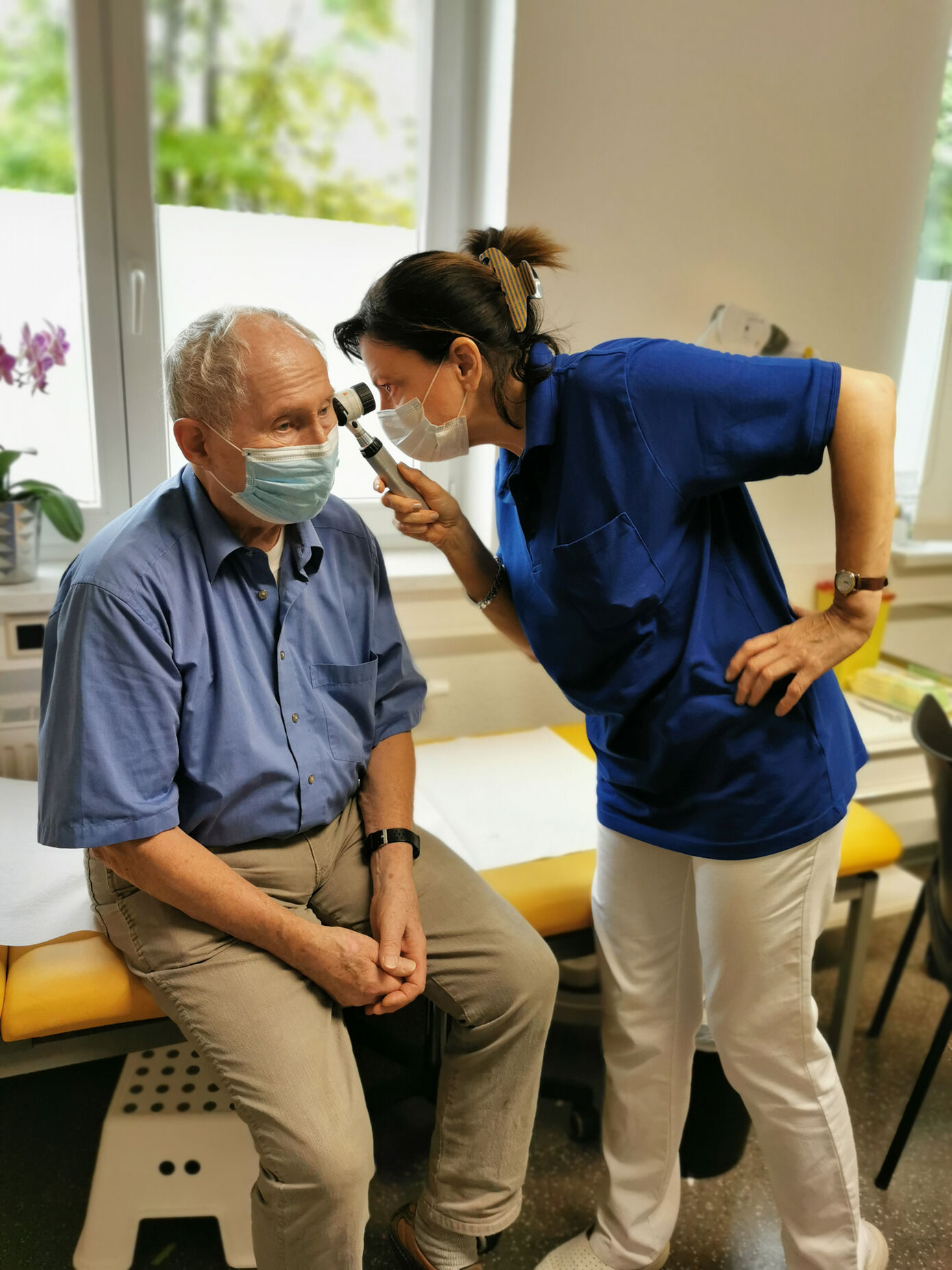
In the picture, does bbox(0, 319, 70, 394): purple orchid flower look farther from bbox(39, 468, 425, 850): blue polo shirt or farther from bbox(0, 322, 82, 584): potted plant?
bbox(39, 468, 425, 850): blue polo shirt

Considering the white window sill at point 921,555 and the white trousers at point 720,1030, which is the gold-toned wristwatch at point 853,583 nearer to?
the white trousers at point 720,1030

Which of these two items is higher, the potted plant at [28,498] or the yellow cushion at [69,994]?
the potted plant at [28,498]

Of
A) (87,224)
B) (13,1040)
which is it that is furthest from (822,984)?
(87,224)

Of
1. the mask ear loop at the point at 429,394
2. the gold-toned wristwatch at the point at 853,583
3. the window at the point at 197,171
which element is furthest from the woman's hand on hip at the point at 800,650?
the window at the point at 197,171

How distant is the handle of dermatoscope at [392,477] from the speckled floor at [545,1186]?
3.99 feet

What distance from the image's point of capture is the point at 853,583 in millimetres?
1290

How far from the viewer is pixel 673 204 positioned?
7.06 feet

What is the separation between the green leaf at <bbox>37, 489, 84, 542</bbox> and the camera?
1946mm

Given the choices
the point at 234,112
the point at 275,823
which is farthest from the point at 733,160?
the point at 275,823

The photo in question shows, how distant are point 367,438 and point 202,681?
1.37 ft

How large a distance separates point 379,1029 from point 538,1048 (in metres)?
0.59

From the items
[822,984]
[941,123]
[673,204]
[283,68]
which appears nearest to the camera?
[283,68]

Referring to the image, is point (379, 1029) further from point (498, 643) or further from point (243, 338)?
point (243, 338)

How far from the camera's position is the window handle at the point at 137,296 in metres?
1.99
